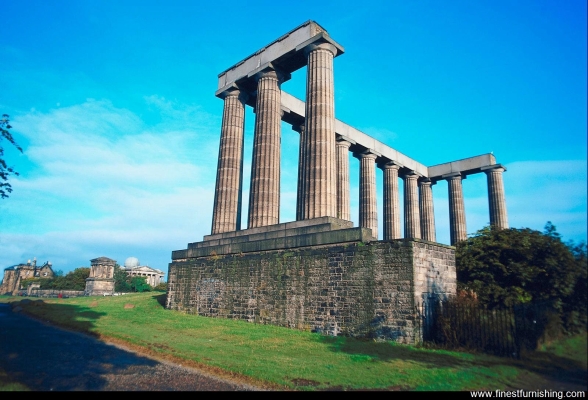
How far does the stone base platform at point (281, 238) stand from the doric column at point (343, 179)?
30.9 ft

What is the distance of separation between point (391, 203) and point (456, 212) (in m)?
7.39

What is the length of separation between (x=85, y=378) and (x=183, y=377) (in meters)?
2.19

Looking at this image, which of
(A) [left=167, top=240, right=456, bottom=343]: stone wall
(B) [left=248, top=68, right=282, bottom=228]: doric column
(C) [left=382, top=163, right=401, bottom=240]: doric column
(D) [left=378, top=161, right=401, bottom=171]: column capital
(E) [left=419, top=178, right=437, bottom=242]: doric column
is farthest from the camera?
(E) [left=419, top=178, right=437, bottom=242]: doric column

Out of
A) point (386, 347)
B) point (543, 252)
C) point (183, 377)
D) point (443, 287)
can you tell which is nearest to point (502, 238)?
point (543, 252)

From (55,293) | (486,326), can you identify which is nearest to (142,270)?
(55,293)

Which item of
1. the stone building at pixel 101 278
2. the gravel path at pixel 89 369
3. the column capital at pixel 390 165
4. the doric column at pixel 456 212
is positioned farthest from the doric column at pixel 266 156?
the stone building at pixel 101 278

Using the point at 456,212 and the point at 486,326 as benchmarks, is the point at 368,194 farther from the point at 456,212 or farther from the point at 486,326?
the point at 486,326

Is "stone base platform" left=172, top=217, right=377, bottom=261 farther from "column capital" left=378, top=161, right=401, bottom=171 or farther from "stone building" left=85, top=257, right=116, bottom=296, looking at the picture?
"stone building" left=85, top=257, right=116, bottom=296

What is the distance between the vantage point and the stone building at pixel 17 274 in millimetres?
63500

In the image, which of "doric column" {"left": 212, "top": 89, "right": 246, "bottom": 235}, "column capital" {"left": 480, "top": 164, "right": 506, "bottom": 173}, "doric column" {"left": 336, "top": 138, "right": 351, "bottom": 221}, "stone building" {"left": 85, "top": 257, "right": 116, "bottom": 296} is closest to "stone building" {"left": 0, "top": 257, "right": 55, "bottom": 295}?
"stone building" {"left": 85, "top": 257, "right": 116, "bottom": 296}

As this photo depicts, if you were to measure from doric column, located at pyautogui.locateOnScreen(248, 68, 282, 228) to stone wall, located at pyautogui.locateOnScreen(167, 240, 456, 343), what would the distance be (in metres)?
3.48

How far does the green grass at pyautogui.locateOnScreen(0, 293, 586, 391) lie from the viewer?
8602mm

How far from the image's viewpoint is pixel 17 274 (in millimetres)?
67188

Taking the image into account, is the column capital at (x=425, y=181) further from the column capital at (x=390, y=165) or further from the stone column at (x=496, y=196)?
the stone column at (x=496, y=196)
